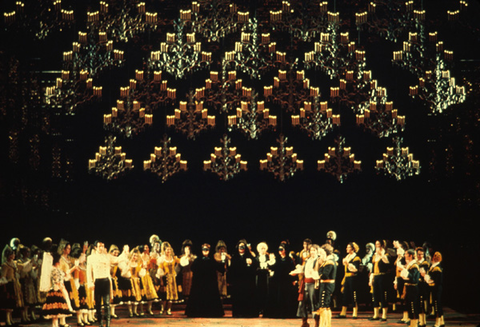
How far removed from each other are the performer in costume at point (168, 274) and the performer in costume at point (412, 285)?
4024mm

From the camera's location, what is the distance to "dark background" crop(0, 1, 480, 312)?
11781mm

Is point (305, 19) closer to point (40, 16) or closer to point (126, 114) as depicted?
point (126, 114)

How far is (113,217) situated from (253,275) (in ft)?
17.9

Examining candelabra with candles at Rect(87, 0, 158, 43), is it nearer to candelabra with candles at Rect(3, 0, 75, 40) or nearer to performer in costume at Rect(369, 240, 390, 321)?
candelabra with candles at Rect(3, 0, 75, 40)

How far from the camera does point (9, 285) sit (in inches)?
361

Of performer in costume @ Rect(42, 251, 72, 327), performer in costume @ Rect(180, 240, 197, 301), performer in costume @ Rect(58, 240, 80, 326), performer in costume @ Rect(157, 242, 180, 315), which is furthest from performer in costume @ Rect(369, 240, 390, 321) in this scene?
performer in costume @ Rect(42, 251, 72, 327)

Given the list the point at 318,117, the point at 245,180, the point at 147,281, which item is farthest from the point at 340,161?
the point at 147,281

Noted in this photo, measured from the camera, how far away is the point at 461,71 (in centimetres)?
1231

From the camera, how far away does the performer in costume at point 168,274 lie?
1080cm

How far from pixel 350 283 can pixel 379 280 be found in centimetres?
56

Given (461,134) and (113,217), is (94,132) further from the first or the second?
(461,134)

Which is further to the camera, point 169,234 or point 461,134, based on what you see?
point 169,234

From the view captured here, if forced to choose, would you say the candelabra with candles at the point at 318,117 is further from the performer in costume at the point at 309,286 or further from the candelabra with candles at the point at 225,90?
the performer in costume at the point at 309,286

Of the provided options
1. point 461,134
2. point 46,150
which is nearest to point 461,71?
point 461,134
